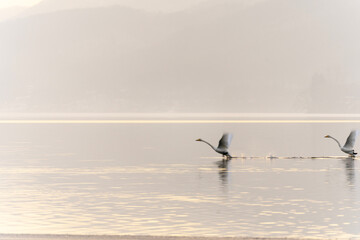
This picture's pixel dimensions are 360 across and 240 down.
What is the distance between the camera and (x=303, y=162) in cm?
5469

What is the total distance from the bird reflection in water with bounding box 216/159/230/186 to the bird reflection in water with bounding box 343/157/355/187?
17.7 feet

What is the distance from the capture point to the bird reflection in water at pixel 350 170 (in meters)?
38.0

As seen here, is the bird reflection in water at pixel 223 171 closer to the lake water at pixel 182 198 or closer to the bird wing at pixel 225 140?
the lake water at pixel 182 198

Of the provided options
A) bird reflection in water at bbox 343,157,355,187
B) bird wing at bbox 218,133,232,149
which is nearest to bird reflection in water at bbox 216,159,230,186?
bird wing at bbox 218,133,232,149

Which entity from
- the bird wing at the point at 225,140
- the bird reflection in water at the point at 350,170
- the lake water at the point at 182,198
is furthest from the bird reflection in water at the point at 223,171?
Answer: the bird reflection in water at the point at 350,170

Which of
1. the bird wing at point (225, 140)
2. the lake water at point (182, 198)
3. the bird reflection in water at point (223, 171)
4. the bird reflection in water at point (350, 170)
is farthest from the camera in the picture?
the bird wing at point (225, 140)

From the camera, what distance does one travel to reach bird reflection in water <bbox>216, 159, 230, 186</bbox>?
1520 inches

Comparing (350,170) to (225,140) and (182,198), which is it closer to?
(225,140)

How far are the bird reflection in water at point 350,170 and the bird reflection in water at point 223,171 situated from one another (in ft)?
17.7

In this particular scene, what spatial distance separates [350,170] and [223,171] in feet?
21.9

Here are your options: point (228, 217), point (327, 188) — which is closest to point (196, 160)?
point (327, 188)

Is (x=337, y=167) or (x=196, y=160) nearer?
(x=337, y=167)

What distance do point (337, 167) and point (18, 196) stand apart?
22.9 m

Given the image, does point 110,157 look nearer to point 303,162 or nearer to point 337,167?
point 303,162
